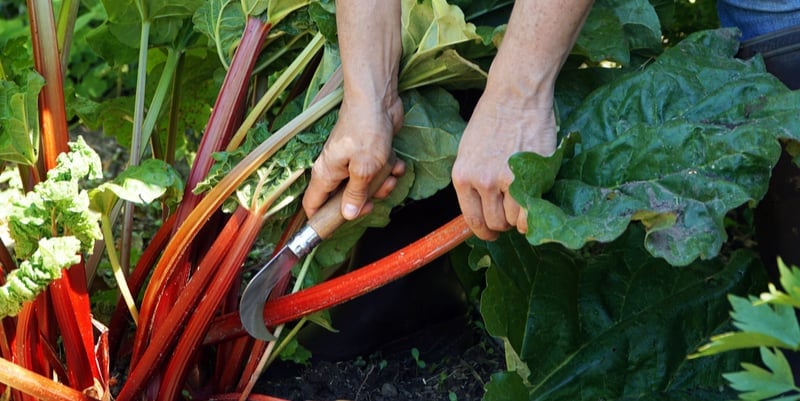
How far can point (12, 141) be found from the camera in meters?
1.72

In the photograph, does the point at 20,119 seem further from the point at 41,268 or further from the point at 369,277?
the point at 369,277

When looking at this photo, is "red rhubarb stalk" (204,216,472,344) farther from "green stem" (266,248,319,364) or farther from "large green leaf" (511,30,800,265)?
"large green leaf" (511,30,800,265)

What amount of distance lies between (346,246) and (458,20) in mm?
530

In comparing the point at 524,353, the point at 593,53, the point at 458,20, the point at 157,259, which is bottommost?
the point at 524,353

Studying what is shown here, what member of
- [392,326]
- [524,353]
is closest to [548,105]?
[524,353]

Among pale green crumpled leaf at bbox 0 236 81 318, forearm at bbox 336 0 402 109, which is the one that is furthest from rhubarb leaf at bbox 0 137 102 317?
forearm at bbox 336 0 402 109

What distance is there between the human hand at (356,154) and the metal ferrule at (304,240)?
0.06 metres

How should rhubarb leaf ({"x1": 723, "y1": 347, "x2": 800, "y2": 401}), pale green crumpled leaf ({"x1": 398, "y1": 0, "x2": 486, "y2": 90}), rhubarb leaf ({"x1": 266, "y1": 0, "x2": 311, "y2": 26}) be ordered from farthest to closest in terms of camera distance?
1. rhubarb leaf ({"x1": 266, "y1": 0, "x2": 311, "y2": 26})
2. pale green crumpled leaf ({"x1": 398, "y1": 0, "x2": 486, "y2": 90})
3. rhubarb leaf ({"x1": 723, "y1": 347, "x2": 800, "y2": 401})

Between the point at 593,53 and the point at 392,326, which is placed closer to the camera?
the point at 593,53

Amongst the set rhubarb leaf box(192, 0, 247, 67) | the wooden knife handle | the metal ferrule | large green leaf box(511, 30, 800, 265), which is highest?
rhubarb leaf box(192, 0, 247, 67)

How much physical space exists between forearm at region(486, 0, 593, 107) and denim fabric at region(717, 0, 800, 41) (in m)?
0.41

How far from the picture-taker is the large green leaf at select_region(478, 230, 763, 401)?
1832 millimetres

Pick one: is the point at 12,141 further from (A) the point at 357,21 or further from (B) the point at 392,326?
(B) the point at 392,326

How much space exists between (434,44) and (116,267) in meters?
0.73
